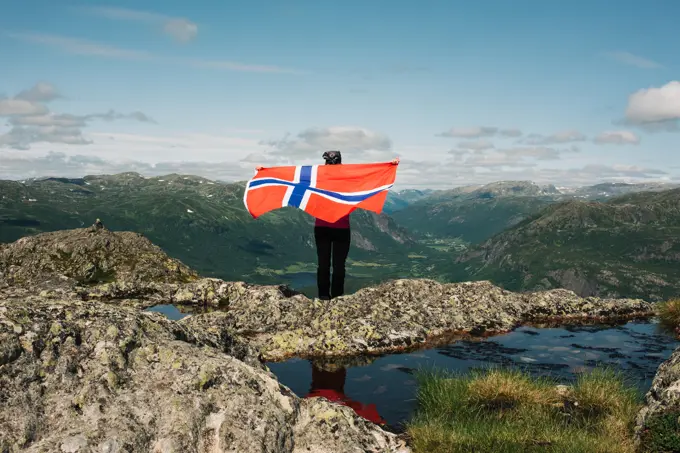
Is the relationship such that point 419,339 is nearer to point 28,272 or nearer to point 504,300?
point 504,300

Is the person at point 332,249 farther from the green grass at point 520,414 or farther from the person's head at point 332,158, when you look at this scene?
the green grass at point 520,414

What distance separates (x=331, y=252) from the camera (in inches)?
572

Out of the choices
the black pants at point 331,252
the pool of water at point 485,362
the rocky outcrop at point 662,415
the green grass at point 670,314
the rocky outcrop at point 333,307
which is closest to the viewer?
the rocky outcrop at point 662,415

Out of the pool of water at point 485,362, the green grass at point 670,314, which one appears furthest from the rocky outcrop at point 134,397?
the green grass at point 670,314

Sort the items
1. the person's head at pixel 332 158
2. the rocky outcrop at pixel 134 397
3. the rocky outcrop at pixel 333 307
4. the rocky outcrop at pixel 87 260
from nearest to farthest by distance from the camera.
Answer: the rocky outcrop at pixel 134 397 → the rocky outcrop at pixel 333 307 → the person's head at pixel 332 158 → the rocky outcrop at pixel 87 260

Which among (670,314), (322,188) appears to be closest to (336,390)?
(322,188)

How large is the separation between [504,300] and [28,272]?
18506 millimetres

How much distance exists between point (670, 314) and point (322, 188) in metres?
12.4

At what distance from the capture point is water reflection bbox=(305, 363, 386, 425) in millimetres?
7633

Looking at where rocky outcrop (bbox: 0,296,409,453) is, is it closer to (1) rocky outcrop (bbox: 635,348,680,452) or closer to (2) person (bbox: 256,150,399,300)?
(1) rocky outcrop (bbox: 635,348,680,452)

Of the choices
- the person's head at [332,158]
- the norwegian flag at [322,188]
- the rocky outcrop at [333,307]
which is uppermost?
the person's head at [332,158]

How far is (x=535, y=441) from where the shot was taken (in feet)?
21.1

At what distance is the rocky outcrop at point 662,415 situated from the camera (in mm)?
6230

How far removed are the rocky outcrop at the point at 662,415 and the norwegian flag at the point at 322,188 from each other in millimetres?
8717
